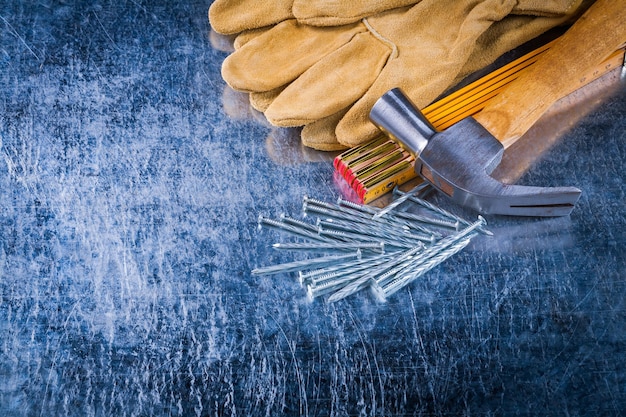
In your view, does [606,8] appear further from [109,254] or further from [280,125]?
[109,254]

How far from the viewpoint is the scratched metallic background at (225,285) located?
132 cm

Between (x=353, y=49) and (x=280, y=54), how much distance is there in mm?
163

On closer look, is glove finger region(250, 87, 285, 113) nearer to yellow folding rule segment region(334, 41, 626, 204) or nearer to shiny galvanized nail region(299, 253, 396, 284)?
yellow folding rule segment region(334, 41, 626, 204)

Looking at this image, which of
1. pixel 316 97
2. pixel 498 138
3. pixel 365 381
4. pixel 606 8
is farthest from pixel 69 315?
pixel 606 8

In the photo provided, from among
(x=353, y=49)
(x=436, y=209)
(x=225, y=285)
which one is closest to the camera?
(x=225, y=285)

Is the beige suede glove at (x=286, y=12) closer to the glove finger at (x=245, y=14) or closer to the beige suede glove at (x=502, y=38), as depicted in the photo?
the glove finger at (x=245, y=14)

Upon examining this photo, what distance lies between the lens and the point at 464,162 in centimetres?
146

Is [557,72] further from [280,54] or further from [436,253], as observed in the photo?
[280,54]

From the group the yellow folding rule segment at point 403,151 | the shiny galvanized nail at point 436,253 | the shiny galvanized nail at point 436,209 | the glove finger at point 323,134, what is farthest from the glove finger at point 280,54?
the shiny galvanized nail at point 436,253

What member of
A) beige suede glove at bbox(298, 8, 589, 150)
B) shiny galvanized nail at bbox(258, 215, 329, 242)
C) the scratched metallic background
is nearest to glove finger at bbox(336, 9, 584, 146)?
beige suede glove at bbox(298, 8, 589, 150)

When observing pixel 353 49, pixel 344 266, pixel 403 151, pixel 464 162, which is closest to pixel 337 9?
pixel 353 49

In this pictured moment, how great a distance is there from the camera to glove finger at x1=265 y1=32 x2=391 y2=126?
1565 mm

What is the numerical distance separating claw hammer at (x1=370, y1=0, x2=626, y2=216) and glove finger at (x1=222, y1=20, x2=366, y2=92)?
0.77 ft

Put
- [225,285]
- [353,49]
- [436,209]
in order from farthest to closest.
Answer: [353,49], [436,209], [225,285]
